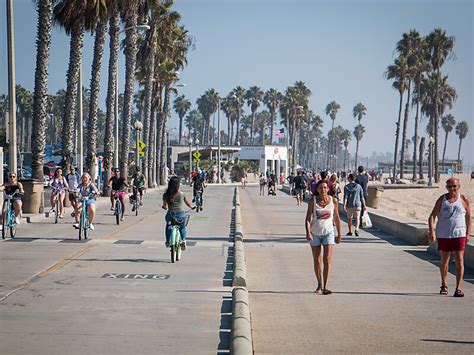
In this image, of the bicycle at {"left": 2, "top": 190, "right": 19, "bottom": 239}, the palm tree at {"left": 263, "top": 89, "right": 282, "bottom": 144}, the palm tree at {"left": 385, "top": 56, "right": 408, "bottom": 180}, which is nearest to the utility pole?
the bicycle at {"left": 2, "top": 190, "right": 19, "bottom": 239}

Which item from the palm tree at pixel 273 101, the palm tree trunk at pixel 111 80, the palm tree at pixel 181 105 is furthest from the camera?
the palm tree at pixel 181 105

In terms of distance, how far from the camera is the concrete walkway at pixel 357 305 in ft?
31.2

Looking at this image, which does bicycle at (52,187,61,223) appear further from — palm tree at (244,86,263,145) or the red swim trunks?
palm tree at (244,86,263,145)

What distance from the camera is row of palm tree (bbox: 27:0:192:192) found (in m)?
33.8

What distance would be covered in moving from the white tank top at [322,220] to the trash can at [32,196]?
713 inches

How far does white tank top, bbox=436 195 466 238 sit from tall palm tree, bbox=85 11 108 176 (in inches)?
1248

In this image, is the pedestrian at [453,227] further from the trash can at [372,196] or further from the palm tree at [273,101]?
the palm tree at [273,101]

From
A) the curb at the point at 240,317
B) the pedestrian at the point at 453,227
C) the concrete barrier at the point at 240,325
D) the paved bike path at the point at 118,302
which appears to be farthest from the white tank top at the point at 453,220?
the paved bike path at the point at 118,302

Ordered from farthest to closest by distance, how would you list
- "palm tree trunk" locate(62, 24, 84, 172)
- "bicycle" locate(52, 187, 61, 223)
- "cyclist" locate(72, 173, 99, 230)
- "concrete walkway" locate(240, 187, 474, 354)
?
"palm tree trunk" locate(62, 24, 84, 172) < "bicycle" locate(52, 187, 61, 223) < "cyclist" locate(72, 173, 99, 230) < "concrete walkway" locate(240, 187, 474, 354)

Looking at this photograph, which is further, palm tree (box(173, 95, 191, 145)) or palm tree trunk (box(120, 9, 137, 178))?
palm tree (box(173, 95, 191, 145))

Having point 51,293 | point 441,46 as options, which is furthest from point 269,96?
point 51,293

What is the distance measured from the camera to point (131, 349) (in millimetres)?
8844

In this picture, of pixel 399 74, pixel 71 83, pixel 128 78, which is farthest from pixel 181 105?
pixel 71 83

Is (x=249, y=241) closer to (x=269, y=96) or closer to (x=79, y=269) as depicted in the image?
(x=79, y=269)
